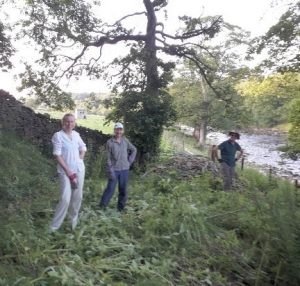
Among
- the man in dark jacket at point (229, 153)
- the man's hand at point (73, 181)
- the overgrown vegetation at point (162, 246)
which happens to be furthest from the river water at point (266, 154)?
the man's hand at point (73, 181)

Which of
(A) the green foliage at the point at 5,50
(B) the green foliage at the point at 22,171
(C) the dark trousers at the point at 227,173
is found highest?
(A) the green foliage at the point at 5,50

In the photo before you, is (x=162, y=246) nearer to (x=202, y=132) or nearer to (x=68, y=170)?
(x=68, y=170)

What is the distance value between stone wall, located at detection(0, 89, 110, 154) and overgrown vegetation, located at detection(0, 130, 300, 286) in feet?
25.1

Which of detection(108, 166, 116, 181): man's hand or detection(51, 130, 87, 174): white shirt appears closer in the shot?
Result: detection(51, 130, 87, 174): white shirt

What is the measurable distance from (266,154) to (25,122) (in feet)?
64.9

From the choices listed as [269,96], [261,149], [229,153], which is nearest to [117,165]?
[229,153]

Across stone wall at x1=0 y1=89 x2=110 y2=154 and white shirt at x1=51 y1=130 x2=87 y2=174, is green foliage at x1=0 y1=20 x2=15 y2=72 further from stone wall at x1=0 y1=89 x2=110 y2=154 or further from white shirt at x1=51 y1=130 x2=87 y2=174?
white shirt at x1=51 y1=130 x2=87 y2=174

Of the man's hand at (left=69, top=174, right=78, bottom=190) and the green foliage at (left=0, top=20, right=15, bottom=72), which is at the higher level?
the green foliage at (left=0, top=20, right=15, bottom=72)

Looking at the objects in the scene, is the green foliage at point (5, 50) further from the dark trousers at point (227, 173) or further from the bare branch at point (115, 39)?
the dark trousers at point (227, 173)

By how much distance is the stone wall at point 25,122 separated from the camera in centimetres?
1281

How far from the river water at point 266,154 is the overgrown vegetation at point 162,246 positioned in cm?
1216

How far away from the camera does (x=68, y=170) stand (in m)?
4.72

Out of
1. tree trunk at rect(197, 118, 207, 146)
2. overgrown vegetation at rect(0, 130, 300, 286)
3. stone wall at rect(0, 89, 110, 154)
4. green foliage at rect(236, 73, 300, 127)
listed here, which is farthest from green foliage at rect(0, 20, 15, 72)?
tree trunk at rect(197, 118, 207, 146)

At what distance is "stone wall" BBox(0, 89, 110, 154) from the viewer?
42.0 ft
